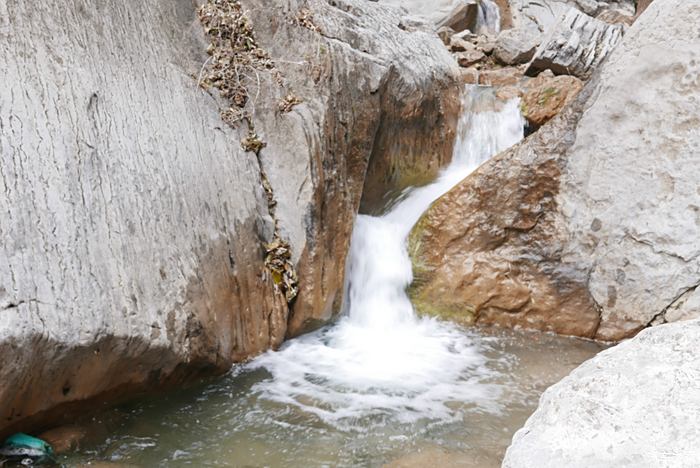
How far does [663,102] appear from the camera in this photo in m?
5.25

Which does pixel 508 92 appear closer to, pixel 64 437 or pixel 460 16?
pixel 460 16

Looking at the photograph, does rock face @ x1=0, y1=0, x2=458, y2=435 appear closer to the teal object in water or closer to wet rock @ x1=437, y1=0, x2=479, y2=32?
the teal object in water

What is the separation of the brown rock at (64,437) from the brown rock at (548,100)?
268 inches

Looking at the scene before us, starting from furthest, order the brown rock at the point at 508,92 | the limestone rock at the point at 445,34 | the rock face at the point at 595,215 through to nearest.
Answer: the limestone rock at the point at 445,34
the brown rock at the point at 508,92
the rock face at the point at 595,215

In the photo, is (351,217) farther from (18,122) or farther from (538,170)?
(18,122)

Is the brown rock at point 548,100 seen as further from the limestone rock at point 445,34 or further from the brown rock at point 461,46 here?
the limestone rock at point 445,34

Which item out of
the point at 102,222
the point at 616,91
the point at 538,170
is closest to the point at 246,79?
the point at 102,222

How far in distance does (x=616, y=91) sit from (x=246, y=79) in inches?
137

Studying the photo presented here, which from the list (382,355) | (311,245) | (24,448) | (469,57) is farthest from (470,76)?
(24,448)

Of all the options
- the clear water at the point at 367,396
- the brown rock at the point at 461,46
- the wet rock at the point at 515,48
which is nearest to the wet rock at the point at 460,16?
Answer: the brown rock at the point at 461,46

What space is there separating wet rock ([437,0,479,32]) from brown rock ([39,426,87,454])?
42.4ft

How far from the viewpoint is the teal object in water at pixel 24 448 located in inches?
125

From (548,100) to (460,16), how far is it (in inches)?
278

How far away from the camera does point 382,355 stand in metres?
5.05
